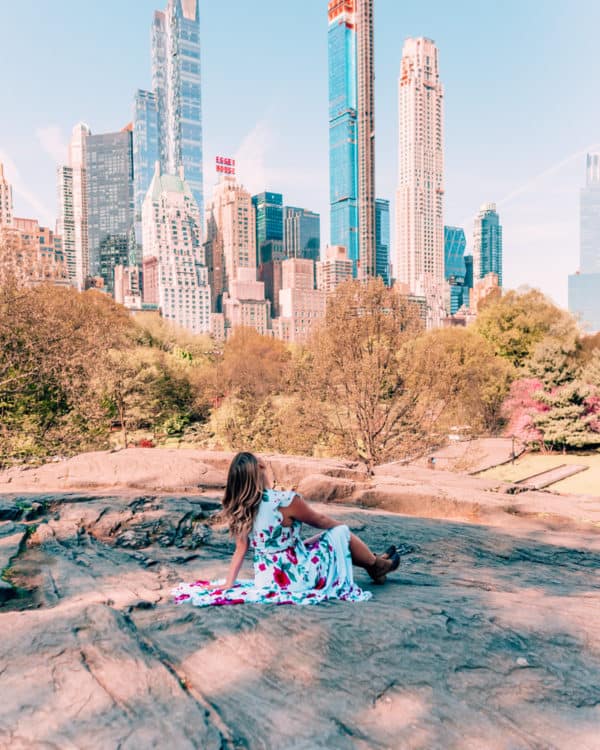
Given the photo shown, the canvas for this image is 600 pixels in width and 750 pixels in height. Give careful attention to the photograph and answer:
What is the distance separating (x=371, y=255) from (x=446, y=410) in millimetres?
175362

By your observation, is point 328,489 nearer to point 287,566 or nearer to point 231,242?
point 287,566

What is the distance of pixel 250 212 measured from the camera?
19588cm

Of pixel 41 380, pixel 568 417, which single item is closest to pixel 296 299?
pixel 568 417

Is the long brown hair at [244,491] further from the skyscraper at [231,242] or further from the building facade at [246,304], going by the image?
the skyscraper at [231,242]

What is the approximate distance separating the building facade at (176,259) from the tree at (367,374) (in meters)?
146

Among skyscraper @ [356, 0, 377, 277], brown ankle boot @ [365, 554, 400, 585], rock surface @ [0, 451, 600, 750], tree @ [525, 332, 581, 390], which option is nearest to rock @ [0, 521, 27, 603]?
rock surface @ [0, 451, 600, 750]

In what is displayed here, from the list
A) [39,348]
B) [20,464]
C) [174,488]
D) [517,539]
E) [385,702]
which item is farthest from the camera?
[39,348]

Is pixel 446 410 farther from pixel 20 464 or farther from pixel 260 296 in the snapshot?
pixel 260 296

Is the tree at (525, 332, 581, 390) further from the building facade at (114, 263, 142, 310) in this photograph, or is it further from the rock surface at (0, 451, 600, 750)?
the building facade at (114, 263, 142, 310)

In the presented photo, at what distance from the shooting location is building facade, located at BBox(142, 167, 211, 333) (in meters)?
165

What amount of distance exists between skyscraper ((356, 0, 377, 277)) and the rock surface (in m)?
181

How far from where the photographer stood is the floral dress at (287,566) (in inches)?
162

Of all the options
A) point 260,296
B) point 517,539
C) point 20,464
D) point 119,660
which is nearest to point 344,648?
point 119,660

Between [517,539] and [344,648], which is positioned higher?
[344,648]
